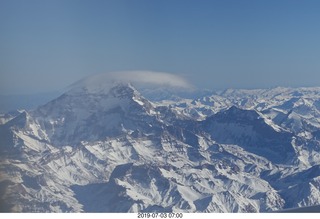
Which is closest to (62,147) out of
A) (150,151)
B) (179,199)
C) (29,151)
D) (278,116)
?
(29,151)

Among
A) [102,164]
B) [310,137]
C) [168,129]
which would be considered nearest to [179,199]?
[102,164]

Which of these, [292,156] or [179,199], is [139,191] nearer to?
[179,199]

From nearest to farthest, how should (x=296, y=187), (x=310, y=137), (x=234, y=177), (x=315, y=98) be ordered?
(x=296, y=187)
(x=234, y=177)
(x=310, y=137)
(x=315, y=98)

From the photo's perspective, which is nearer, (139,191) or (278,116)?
(139,191)

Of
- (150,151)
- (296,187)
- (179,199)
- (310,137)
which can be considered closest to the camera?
(179,199)

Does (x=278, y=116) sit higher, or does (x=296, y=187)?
(x=296, y=187)

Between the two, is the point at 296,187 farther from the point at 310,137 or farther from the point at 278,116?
the point at 278,116
